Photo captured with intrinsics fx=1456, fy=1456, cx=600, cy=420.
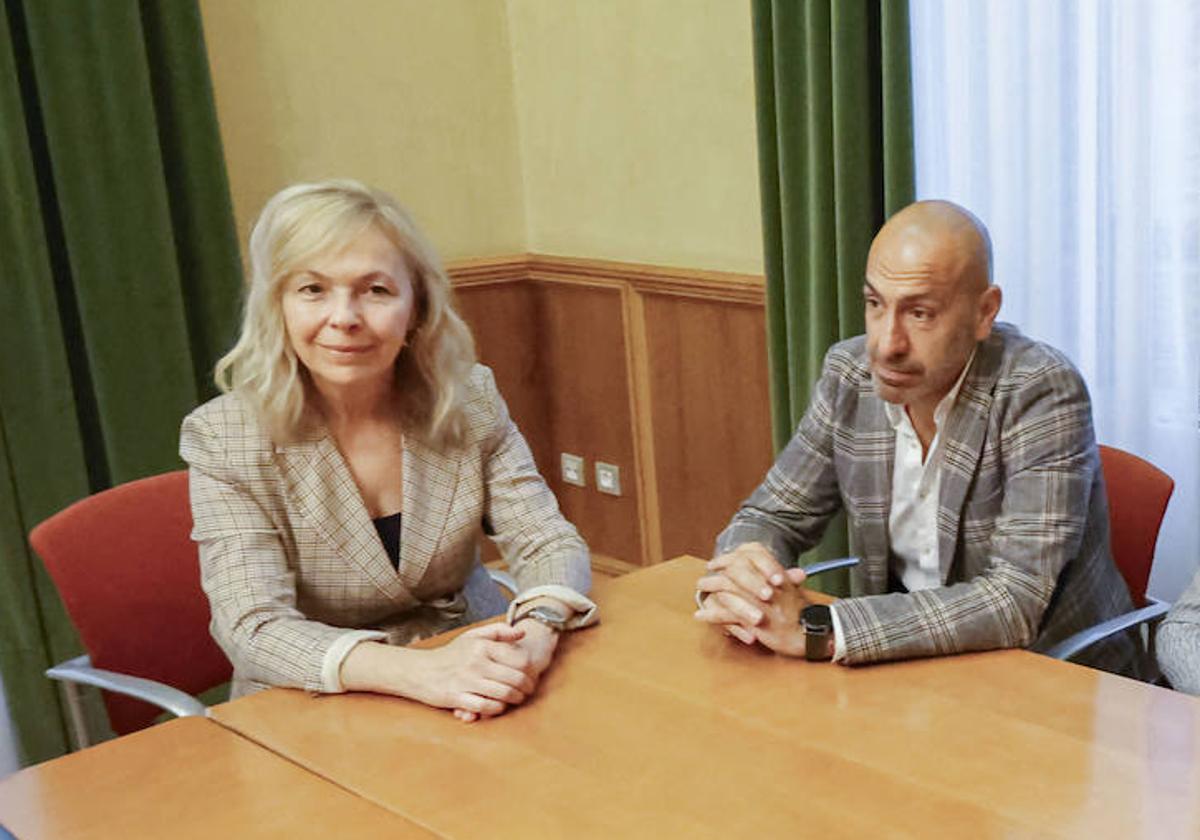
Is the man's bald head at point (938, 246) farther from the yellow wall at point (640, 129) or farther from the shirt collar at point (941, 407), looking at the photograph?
the yellow wall at point (640, 129)

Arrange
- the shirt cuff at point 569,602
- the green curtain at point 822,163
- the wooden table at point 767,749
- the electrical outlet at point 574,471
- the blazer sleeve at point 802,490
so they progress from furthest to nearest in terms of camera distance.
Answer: the electrical outlet at point 574,471
the green curtain at point 822,163
the blazer sleeve at point 802,490
the shirt cuff at point 569,602
the wooden table at point 767,749

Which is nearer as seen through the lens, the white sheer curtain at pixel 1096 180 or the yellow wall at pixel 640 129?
the white sheer curtain at pixel 1096 180

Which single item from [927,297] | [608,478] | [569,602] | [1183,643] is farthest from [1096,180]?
[608,478]

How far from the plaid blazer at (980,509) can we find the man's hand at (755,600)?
8 cm

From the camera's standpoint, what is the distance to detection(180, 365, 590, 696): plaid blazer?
2186 mm

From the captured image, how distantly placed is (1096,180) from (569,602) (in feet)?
5.08

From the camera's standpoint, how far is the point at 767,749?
5.72ft

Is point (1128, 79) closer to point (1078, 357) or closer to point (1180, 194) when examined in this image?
point (1180, 194)

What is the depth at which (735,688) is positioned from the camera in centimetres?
192

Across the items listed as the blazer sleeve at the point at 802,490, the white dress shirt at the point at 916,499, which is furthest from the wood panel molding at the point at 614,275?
the white dress shirt at the point at 916,499

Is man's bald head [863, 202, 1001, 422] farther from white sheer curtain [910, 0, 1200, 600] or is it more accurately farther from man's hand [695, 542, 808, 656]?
white sheer curtain [910, 0, 1200, 600]

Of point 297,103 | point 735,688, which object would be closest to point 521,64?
point 297,103

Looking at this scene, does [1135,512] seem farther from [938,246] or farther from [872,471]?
[938,246]

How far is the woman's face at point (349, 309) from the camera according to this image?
2271 mm
